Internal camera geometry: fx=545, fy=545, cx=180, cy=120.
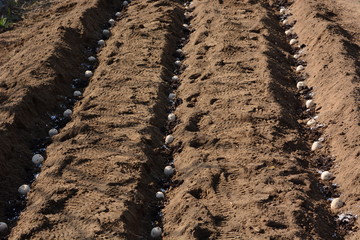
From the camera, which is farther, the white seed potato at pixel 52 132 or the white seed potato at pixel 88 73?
the white seed potato at pixel 88 73

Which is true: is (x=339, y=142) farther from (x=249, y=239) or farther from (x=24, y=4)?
(x=24, y=4)

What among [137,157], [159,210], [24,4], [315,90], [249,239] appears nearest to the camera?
[249,239]

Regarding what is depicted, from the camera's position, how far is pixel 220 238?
4.34m

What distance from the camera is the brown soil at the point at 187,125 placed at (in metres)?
4.61

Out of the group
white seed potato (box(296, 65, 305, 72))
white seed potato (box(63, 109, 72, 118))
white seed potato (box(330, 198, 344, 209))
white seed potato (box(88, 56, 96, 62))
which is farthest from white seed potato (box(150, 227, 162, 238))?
white seed potato (box(88, 56, 96, 62))

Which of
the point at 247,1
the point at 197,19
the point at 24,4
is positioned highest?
the point at 247,1

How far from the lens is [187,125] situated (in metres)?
5.72

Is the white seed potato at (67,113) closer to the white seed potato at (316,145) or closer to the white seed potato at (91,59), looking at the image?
the white seed potato at (91,59)

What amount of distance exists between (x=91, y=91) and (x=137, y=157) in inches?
59.4

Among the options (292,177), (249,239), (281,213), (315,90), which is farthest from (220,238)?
(315,90)

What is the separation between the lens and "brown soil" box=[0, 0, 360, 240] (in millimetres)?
4609

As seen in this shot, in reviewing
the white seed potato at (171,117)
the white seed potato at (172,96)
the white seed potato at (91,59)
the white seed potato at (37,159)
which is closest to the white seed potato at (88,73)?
the white seed potato at (91,59)

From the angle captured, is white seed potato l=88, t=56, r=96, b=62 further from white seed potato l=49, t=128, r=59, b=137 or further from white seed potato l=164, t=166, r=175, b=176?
white seed potato l=164, t=166, r=175, b=176

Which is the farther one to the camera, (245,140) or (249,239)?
(245,140)
